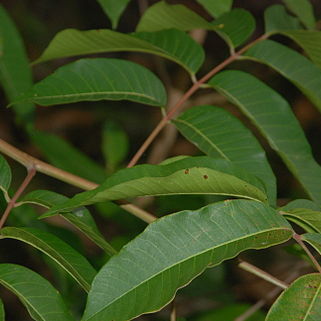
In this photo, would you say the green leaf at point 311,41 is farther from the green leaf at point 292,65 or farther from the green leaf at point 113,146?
the green leaf at point 113,146

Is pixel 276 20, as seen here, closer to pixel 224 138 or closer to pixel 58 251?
pixel 224 138

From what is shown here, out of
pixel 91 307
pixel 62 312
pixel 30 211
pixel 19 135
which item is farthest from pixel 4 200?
pixel 19 135

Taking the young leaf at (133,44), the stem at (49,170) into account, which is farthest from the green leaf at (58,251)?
the young leaf at (133,44)

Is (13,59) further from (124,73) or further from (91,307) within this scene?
(91,307)

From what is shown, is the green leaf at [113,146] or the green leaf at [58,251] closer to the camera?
the green leaf at [58,251]

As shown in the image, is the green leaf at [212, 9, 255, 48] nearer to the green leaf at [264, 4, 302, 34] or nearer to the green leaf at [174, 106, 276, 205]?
the green leaf at [264, 4, 302, 34]

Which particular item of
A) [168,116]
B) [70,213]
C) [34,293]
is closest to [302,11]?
[168,116]

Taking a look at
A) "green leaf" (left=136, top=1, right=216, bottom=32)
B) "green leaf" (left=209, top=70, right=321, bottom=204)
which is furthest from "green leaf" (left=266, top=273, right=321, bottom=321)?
"green leaf" (left=136, top=1, right=216, bottom=32)
